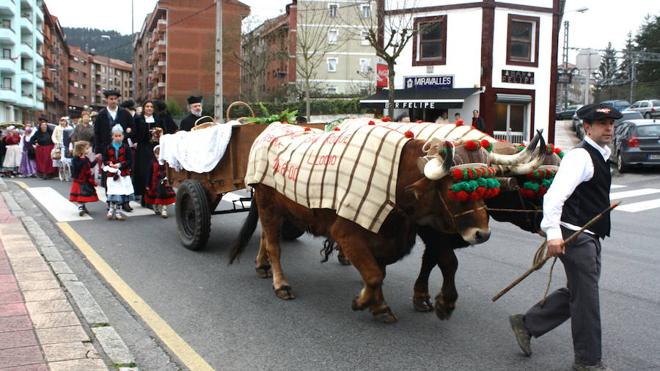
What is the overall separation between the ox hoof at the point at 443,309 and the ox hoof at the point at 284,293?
4.95 feet

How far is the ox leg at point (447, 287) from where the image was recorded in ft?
17.5

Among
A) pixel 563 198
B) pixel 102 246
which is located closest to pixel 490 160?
pixel 563 198

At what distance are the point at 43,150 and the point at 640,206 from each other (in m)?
16.2

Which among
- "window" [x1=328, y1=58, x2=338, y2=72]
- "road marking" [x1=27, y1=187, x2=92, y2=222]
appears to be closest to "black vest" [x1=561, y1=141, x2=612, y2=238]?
"road marking" [x1=27, y1=187, x2=92, y2=222]

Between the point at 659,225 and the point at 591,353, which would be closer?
the point at 591,353

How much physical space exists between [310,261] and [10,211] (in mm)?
6300

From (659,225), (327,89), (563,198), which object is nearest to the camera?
(563,198)

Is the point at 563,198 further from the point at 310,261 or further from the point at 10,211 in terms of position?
the point at 10,211

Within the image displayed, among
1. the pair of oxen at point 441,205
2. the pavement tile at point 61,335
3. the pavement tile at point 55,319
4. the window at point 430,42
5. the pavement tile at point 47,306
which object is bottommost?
the pavement tile at point 61,335

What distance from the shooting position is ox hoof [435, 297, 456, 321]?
17.6ft

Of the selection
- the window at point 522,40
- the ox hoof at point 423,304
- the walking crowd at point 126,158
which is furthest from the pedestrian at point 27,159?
the window at point 522,40

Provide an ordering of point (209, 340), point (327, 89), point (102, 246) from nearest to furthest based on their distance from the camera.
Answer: point (209, 340)
point (102, 246)
point (327, 89)

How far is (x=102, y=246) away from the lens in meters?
8.46

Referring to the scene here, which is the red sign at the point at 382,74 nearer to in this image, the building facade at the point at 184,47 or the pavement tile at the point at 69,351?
the pavement tile at the point at 69,351
